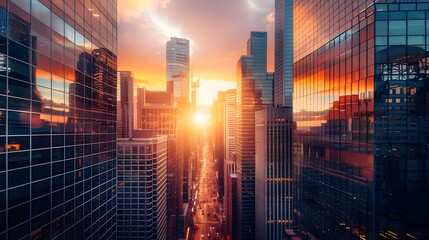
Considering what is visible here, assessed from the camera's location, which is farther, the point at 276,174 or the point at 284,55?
the point at 284,55

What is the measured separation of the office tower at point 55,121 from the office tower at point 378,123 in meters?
32.0

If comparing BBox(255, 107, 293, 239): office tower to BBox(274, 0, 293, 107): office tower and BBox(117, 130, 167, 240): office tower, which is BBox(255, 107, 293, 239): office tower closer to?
BBox(274, 0, 293, 107): office tower

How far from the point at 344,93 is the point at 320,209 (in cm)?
1806

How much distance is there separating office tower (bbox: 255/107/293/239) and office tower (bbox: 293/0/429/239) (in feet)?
218

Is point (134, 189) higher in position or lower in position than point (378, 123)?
lower

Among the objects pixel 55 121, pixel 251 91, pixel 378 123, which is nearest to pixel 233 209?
pixel 251 91

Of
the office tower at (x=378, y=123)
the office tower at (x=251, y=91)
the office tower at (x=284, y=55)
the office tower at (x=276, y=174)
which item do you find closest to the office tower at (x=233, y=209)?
the office tower at (x=251, y=91)

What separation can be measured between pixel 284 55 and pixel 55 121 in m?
136

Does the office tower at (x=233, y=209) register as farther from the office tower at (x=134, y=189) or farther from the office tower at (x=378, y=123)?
the office tower at (x=378, y=123)

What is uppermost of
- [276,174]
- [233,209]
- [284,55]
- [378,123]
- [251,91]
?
[284,55]

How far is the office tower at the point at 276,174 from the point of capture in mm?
102438

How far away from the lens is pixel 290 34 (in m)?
146

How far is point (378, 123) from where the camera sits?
27656 mm

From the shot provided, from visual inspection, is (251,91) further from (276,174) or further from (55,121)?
(55,121)
